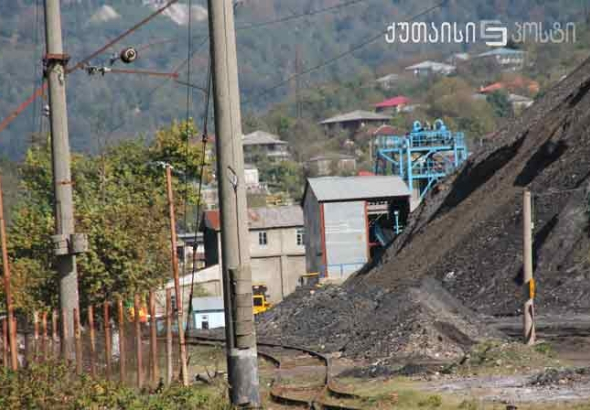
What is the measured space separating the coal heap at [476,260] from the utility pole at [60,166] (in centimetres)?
936

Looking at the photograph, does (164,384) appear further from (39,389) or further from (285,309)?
(285,309)

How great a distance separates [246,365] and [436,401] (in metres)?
4.39

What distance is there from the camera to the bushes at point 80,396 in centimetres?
1694

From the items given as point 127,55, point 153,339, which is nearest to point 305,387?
point 153,339

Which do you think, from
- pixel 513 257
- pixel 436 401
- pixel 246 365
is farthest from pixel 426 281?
pixel 246 365

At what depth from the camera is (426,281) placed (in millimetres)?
42281

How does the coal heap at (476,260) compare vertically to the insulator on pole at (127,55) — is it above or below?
below

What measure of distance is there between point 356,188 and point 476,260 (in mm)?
34747

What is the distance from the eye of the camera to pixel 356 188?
81.8m

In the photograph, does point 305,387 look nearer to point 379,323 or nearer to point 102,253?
point 379,323

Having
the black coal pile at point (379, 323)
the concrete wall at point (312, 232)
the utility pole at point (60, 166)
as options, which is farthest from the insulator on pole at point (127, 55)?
the concrete wall at point (312, 232)

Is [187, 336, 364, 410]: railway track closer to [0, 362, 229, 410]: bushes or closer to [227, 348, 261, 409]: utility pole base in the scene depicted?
[227, 348, 261, 409]: utility pole base

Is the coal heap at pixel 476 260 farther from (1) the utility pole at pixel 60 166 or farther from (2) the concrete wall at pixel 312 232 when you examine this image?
(2) the concrete wall at pixel 312 232

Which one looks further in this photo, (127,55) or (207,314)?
(207,314)
